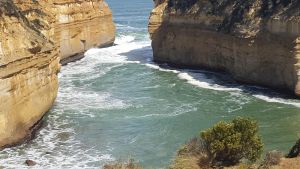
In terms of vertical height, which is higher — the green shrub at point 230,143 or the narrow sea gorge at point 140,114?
the green shrub at point 230,143

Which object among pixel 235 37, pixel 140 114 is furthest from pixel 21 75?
pixel 235 37

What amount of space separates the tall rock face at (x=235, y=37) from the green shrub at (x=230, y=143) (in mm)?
15335

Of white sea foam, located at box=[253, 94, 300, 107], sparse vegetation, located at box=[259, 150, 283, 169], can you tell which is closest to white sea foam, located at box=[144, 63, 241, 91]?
white sea foam, located at box=[253, 94, 300, 107]

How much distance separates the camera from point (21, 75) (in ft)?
82.1

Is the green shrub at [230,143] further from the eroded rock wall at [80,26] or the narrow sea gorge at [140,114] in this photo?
the eroded rock wall at [80,26]

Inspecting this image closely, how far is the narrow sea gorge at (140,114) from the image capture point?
23.1 metres

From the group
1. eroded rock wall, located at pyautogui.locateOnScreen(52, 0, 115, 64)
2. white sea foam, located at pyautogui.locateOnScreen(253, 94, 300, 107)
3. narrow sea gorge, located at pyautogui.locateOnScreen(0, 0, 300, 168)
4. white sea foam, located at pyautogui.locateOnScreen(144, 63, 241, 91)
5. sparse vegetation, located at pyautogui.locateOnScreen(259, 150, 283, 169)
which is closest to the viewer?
sparse vegetation, located at pyautogui.locateOnScreen(259, 150, 283, 169)

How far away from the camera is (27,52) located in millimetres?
25672

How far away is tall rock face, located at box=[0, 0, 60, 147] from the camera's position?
23641mm

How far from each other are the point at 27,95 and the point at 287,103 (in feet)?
48.8

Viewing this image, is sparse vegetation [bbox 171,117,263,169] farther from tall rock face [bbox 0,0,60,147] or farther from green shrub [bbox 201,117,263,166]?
tall rock face [bbox 0,0,60,147]

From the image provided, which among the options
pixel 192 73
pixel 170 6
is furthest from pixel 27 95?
pixel 170 6

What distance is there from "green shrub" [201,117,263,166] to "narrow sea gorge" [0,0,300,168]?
457 centimetres

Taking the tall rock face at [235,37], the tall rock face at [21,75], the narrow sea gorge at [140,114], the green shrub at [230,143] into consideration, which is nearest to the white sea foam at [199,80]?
the narrow sea gorge at [140,114]
